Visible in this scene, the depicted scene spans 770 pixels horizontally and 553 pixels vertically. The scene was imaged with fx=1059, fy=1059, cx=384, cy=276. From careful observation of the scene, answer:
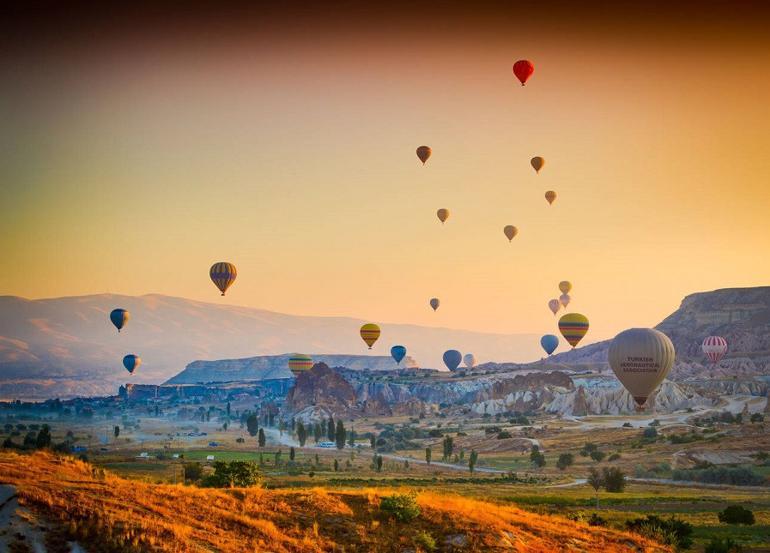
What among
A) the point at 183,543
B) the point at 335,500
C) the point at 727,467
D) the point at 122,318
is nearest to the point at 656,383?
the point at 727,467

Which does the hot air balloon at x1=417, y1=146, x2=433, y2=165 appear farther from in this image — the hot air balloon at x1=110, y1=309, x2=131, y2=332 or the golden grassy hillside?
the golden grassy hillside

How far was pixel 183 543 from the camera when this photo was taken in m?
35.4

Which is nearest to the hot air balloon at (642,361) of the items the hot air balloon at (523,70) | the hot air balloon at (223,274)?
the hot air balloon at (523,70)

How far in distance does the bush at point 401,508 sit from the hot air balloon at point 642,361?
6727cm

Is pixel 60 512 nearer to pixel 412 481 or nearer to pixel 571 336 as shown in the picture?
pixel 412 481

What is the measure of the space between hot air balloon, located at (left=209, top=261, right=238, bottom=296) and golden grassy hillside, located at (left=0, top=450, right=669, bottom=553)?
94.0 meters

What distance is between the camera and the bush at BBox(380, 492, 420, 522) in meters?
42.1

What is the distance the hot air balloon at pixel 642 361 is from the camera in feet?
348

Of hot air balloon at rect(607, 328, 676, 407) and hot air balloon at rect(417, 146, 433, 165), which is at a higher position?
hot air balloon at rect(417, 146, 433, 165)

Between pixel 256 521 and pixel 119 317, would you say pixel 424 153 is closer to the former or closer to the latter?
pixel 119 317

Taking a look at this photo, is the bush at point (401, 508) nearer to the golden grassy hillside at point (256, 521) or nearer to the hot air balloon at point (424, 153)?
the golden grassy hillside at point (256, 521)

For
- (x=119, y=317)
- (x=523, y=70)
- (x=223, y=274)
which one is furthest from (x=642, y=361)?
(x=119, y=317)

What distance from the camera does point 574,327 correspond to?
520 ft

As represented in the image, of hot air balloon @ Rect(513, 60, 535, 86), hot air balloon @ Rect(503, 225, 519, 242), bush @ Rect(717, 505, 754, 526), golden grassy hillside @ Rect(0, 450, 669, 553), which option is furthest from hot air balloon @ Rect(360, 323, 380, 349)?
golden grassy hillside @ Rect(0, 450, 669, 553)
